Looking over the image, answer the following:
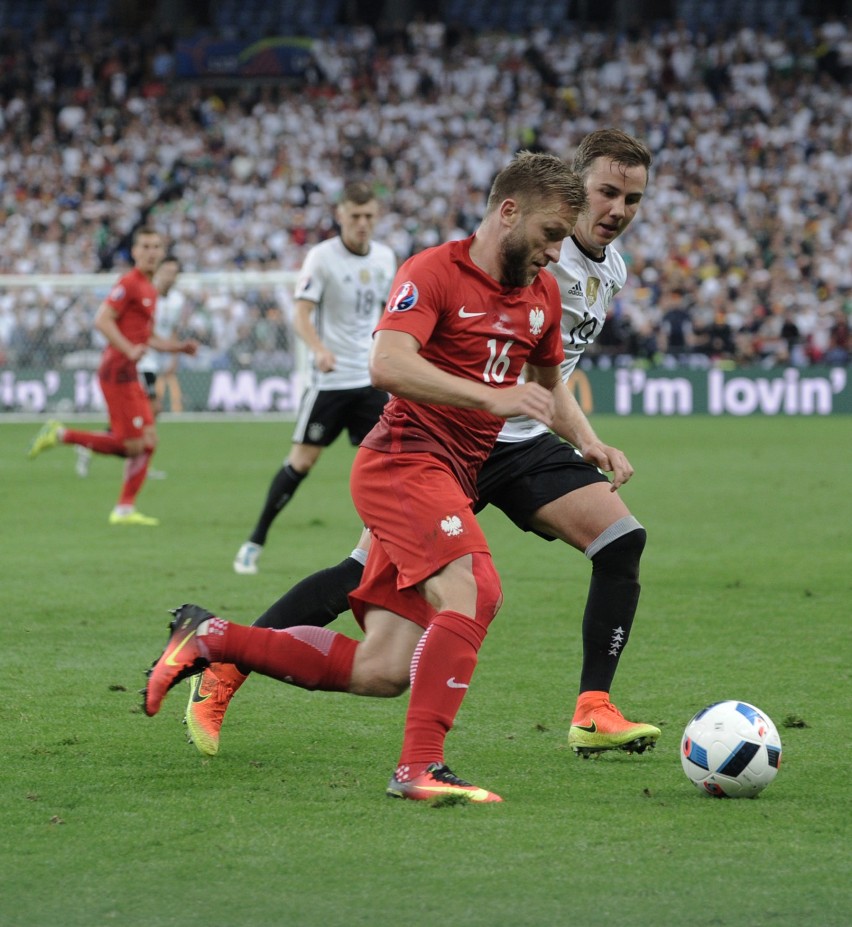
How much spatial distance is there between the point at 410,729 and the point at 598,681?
1.05m

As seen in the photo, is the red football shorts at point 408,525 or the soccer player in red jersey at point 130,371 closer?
the red football shorts at point 408,525

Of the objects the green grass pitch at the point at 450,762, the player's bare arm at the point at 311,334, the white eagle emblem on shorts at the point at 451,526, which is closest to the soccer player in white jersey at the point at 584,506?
the green grass pitch at the point at 450,762

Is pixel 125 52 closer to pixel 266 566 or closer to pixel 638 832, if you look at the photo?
pixel 266 566

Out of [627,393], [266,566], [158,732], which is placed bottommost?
[627,393]

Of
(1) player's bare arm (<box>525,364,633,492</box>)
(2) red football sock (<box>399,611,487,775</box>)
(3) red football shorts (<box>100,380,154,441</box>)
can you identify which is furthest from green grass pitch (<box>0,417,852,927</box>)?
(3) red football shorts (<box>100,380,154,441</box>)

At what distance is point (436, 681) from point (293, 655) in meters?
0.53

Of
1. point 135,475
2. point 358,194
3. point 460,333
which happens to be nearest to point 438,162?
point 135,475

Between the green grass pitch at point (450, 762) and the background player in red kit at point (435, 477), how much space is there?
1.04ft

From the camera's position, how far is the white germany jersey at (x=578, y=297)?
5344 millimetres

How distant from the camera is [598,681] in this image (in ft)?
16.5

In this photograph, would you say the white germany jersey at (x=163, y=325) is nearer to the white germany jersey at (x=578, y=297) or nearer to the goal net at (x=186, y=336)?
the goal net at (x=186, y=336)

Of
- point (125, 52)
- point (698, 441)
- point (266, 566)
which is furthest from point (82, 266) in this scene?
point (266, 566)

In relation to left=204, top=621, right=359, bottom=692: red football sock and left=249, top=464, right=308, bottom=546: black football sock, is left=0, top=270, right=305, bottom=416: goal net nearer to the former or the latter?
left=249, top=464, right=308, bottom=546: black football sock

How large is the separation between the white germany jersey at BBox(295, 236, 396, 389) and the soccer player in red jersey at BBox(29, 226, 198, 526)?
241 centimetres
